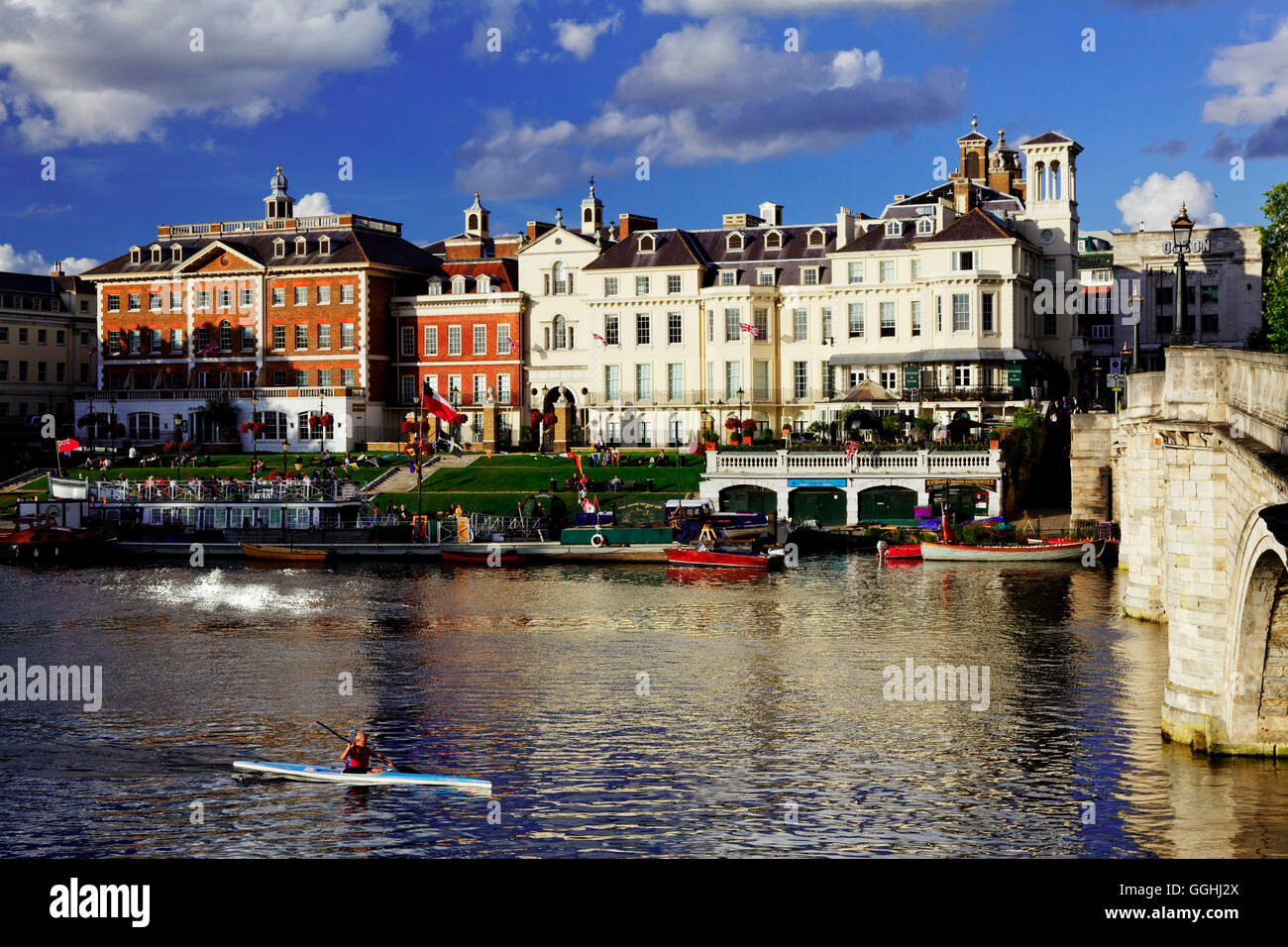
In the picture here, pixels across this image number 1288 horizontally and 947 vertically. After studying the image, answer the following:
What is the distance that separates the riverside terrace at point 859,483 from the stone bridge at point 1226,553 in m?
47.3

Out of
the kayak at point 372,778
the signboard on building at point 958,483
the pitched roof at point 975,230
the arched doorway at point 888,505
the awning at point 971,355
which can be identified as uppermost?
the pitched roof at point 975,230

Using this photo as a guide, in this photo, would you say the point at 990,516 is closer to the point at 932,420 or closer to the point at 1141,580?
the point at 932,420

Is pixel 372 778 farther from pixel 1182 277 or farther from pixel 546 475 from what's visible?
pixel 546 475

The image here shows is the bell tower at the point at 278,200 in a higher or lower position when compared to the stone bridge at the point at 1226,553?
higher

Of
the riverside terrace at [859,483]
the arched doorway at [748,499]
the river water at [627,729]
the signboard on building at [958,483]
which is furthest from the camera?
the arched doorway at [748,499]

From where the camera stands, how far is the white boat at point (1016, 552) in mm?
73000

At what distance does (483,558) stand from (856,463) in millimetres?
21764

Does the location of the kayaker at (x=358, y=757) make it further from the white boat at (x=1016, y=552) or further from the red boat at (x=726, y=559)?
the white boat at (x=1016, y=552)

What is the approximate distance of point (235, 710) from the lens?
40000 mm

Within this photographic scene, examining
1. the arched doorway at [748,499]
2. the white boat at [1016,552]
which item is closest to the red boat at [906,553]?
the white boat at [1016,552]

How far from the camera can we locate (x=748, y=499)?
3374 inches

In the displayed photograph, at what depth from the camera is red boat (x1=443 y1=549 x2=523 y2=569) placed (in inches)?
3068

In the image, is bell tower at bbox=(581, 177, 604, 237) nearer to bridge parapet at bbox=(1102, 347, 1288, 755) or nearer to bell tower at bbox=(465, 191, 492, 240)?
bell tower at bbox=(465, 191, 492, 240)

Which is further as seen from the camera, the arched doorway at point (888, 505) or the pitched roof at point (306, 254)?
the pitched roof at point (306, 254)
